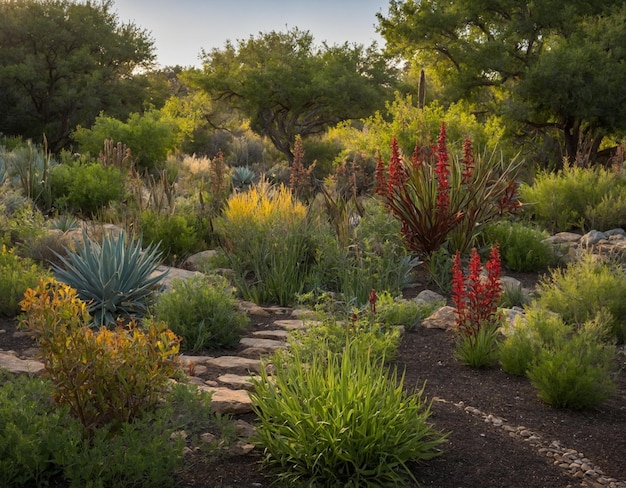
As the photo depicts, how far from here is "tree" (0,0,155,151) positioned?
25500mm

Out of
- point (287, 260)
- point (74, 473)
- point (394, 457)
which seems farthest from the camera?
point (287, 260)

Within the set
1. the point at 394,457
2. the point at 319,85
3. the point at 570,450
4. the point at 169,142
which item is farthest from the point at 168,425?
the point at 319,85

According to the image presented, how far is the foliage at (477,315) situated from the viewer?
207 inches

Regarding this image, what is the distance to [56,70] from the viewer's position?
26.3 meters

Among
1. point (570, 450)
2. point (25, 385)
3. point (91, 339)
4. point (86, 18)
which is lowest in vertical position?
point (570, 450)

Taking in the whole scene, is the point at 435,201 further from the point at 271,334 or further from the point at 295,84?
the point at 295,84

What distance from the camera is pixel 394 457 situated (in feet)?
11.7

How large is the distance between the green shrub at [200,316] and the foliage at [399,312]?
1.12m

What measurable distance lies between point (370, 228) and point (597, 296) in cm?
293

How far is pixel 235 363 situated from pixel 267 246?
2799mm

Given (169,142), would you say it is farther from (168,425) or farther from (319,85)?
(168,425)

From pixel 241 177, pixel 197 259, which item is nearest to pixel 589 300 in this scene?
pixel 197 259

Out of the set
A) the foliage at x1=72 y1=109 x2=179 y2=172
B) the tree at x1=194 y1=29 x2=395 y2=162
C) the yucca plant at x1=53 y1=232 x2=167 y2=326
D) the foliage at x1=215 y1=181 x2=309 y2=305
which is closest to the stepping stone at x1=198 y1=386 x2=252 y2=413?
the yucca plant at x1=53 y1=232 x2=167 y2=326

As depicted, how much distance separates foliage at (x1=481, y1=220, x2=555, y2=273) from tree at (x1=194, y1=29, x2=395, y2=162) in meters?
17.8
